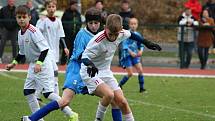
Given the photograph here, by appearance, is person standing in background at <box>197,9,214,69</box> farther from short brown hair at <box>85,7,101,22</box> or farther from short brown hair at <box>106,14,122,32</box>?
short brown hair at <box>106,14,122,32</box>

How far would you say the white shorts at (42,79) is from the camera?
11352mm

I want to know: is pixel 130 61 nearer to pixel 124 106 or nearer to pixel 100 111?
pixel 100 111

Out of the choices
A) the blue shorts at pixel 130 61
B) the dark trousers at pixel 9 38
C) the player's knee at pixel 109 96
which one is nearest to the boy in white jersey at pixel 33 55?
the player's knee at pixel 109 96

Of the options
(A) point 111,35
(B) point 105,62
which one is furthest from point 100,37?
(B) point 105,62

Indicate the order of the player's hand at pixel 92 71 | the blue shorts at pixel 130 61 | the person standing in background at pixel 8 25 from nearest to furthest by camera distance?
the player's hand at pixel 92 71 < the blue shorts at pixel 130 61 < the person standing in background at pixel 8 25

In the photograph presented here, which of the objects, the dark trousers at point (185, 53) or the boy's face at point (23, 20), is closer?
the boy's face at point (23, 20)

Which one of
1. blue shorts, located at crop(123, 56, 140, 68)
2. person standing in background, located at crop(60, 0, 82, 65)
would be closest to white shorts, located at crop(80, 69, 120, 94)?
blue shorts, located at crop(123, 56, 140, 68)

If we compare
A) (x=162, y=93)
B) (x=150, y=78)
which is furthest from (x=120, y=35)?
(x=150, y=78)

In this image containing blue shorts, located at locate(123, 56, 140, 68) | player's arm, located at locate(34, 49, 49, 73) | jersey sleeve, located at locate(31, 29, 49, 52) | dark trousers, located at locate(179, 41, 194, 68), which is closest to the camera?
player's arm, located at locate(34, 49, 49, 73)

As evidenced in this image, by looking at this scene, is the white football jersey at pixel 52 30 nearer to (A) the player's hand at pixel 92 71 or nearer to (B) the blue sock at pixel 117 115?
(B) the blue sock at pixel 117 115

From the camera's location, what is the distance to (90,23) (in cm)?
1080

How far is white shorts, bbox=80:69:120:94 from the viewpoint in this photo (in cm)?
1049

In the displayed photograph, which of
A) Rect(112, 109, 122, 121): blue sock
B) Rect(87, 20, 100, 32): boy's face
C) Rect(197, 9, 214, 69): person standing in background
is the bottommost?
Rect(197, 9, 214, 69): person standing in background

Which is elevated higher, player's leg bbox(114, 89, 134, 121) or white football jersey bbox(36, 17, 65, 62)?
white football jersey bbox(36, 17, 65, 62)
